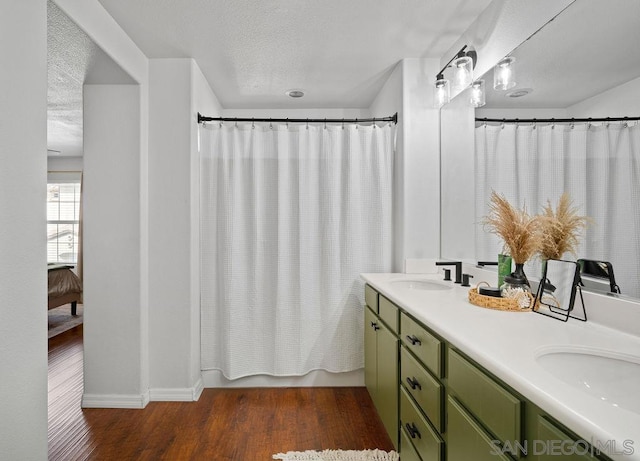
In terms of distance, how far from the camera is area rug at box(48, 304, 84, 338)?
4.28 meters

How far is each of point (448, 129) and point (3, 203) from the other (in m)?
2.48

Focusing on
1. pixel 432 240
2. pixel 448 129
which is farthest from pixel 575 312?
pixel 448 129

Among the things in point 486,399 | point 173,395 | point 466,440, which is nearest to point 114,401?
point 173,395

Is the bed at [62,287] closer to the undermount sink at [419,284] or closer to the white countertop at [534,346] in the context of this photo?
the undermount sink at [419,284]

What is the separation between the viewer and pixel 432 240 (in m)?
2.62

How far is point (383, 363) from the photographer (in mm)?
2104

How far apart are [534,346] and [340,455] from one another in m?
1.40

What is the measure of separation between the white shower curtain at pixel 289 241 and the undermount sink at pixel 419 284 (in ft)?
1.28

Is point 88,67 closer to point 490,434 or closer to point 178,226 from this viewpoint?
point 178,226

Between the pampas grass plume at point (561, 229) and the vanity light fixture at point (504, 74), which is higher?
the vanity light fixture at point (504, 74)

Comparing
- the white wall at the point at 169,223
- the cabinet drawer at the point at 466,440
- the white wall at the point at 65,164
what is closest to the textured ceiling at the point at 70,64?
the white wall at the point at 169,223

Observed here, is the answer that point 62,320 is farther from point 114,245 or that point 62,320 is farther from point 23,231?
point 23,231

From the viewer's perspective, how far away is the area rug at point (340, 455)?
76.5 inches

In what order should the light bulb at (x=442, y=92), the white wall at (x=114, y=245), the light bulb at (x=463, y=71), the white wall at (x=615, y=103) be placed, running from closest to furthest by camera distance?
the white wall at (x=615, y=103)
the light bulb at (x=463, y=71)
the light bulb at (x=442, y=92)
the white wall at (x=114, y=245)
